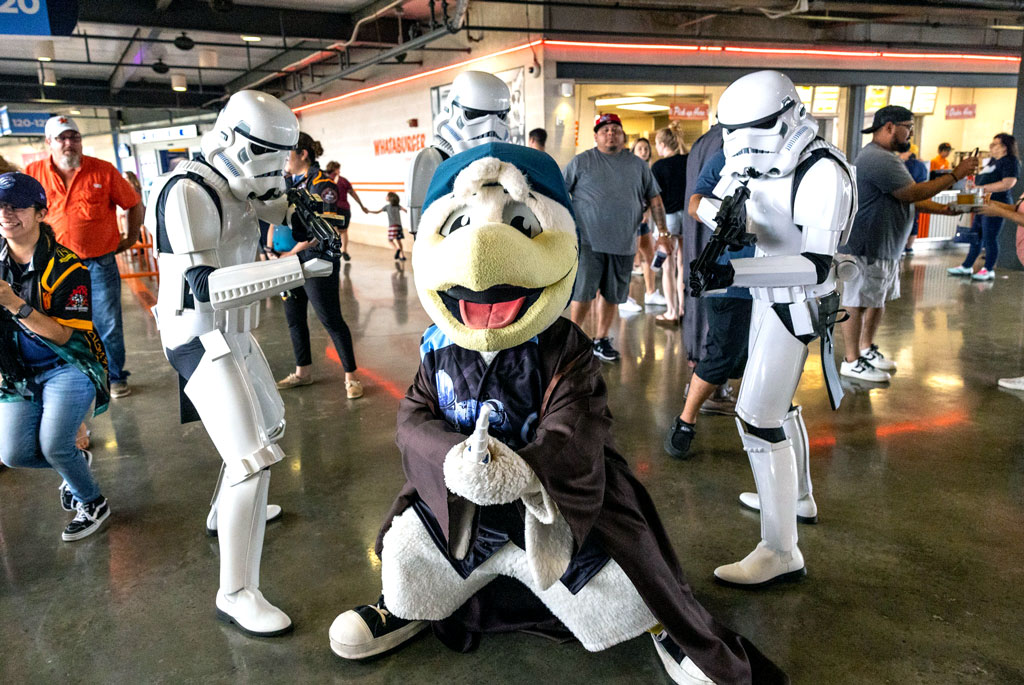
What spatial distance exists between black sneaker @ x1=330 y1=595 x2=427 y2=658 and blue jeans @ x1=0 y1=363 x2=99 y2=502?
152cm

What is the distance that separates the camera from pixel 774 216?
2412 mm

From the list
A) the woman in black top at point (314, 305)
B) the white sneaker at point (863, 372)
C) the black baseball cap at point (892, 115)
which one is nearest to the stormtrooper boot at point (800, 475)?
the white sneaker at point (863, 372)

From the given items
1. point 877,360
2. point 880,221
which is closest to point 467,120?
point 880,221

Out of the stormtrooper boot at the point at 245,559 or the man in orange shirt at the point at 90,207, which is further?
the man in orange shirt at the point at 90,207

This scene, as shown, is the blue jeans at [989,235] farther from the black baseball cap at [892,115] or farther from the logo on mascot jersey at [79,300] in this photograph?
the logo on mascot jersey at [79,300]

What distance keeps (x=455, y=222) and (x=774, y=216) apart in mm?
1239

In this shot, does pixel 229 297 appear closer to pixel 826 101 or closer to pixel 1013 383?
pixel 1013 383

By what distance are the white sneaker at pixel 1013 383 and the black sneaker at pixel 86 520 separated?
17.0 feet

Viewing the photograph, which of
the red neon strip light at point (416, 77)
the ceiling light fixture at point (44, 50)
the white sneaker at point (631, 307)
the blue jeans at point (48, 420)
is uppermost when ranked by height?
the ceiling light fixture at point (44, 50)

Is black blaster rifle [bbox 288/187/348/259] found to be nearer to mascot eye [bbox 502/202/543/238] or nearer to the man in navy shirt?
mascot eye [bbox 502/202/543/238]

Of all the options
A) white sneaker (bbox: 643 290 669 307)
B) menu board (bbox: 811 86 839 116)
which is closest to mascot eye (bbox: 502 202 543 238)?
white sneaker (bbox: 643 290 669 307)

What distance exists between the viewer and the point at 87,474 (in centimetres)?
304

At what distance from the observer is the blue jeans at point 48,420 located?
283 cm

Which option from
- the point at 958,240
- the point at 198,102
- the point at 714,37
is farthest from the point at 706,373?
the point at 198,102
